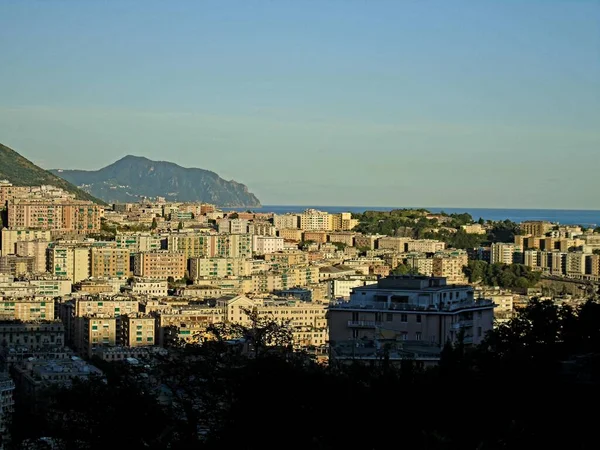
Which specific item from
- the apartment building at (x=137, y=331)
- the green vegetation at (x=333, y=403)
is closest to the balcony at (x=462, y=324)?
the green vegetation at (x=333, y=403)

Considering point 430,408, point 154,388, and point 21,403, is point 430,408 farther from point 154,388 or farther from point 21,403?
point 21,403

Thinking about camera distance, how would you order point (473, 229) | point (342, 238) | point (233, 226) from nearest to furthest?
point (233, 226)
point (342, 238)
point (473, 229)

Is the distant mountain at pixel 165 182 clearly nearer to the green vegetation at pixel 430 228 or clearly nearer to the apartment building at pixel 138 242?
the green vegetation at pixel 430 228

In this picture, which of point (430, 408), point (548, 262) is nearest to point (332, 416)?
point (430, 408)

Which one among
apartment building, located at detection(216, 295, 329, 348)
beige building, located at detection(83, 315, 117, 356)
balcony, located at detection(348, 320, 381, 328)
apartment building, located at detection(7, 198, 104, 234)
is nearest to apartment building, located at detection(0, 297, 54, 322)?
beige building, located at detection(83, 315, 117, 356)

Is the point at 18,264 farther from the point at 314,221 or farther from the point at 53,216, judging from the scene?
the point at 314,221

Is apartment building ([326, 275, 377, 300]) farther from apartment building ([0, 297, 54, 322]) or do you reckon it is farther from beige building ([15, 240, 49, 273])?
apartment building ([0, 297, 54, 322])

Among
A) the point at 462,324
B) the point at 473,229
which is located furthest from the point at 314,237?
the point at 462,324
